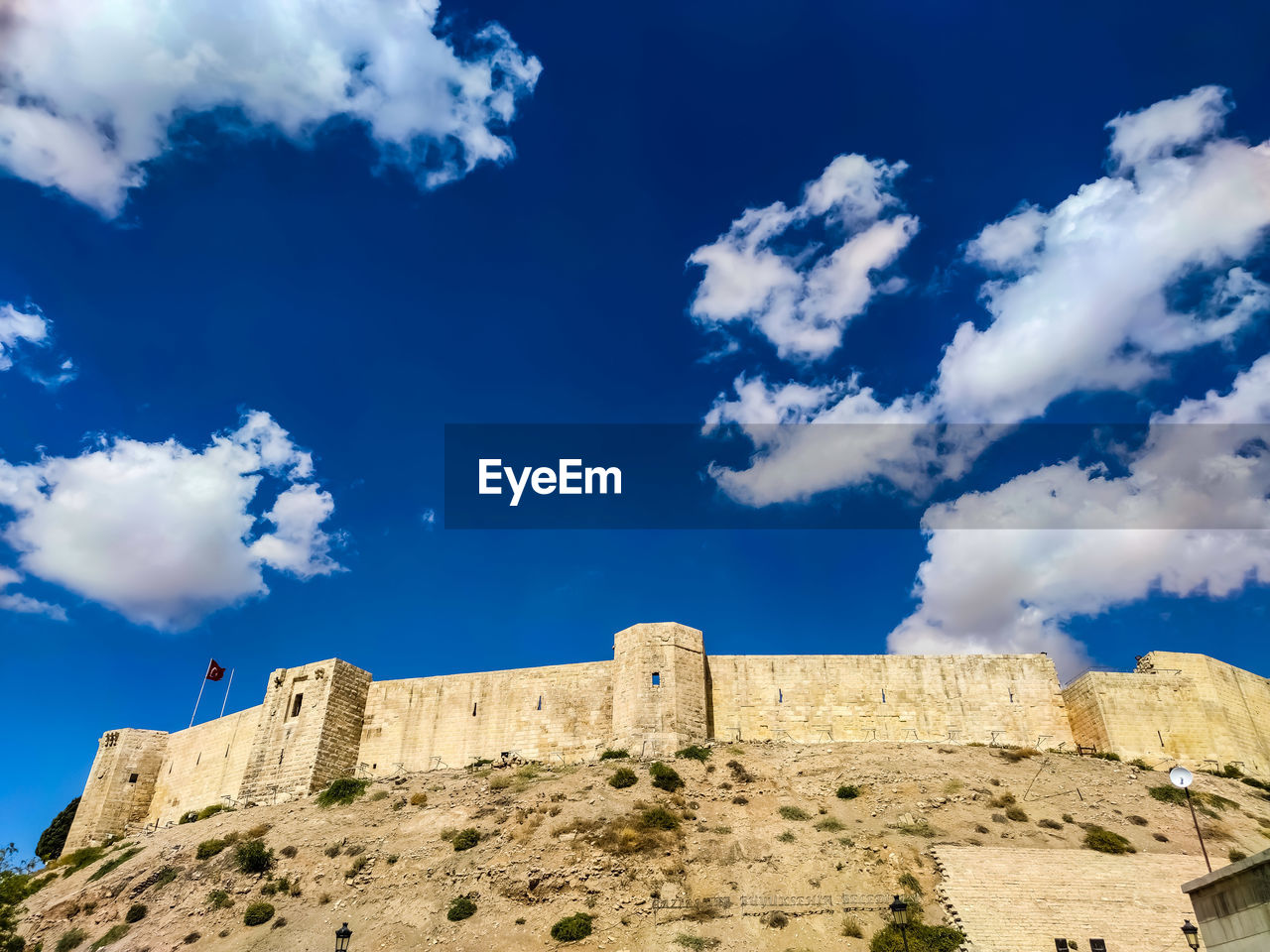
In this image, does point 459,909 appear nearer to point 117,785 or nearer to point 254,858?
point 254,858

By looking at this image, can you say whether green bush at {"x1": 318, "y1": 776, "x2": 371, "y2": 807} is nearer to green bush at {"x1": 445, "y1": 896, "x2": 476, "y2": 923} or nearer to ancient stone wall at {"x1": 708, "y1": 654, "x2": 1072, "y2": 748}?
green bush at {"x1": 445, "y1": 896, "x2": 476, "y2": 923}

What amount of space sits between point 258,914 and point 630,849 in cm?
1219

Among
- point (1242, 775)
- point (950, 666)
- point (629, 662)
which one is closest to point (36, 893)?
point (629, 662)

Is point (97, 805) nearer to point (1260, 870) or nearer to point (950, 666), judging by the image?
point (950, 666)

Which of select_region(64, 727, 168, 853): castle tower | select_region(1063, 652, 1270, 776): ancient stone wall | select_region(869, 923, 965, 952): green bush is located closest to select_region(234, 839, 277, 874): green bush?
select_region(64, 727, 168, 853): castle tower

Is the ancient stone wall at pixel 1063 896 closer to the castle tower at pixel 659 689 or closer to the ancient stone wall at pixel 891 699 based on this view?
the ancient stone wall at pixel 891 699

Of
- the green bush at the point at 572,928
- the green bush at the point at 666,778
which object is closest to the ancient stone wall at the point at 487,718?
the green bush at the point at 666,778

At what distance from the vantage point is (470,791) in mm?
31953

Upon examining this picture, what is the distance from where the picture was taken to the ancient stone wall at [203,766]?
39.3 m

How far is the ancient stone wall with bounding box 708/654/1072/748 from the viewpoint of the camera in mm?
35094

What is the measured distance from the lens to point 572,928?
22844mm

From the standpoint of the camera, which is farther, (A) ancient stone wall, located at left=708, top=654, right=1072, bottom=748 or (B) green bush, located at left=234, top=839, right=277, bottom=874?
(A) ancient stone wall, located at left=708, top=654, right=1072, bottom=748

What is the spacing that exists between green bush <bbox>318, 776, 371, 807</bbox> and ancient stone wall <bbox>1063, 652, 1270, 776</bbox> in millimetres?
30465

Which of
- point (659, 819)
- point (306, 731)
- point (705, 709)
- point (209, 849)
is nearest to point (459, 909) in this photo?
point (659, 819)
